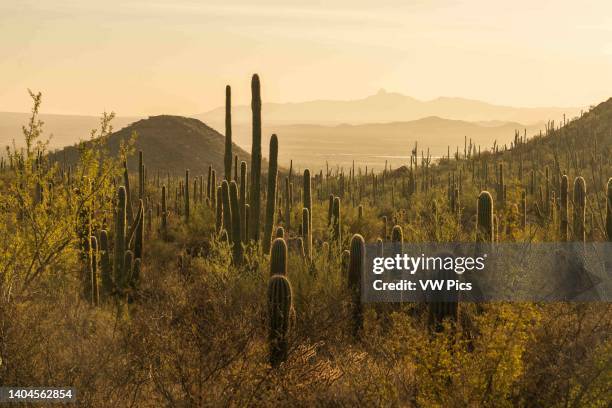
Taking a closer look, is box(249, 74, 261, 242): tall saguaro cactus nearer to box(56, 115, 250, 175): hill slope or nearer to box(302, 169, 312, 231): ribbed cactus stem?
box(302, 169, 312, 231): ribbed cactus stem

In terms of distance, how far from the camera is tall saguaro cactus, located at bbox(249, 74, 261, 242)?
18.5 m

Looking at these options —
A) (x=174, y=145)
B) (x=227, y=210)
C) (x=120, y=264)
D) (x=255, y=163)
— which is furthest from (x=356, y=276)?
(x=174, y=145)

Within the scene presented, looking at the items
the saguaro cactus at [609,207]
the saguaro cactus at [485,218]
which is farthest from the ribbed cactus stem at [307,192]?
the saguaro cactus at [609,207]

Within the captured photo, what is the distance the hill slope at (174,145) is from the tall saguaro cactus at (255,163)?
179ft

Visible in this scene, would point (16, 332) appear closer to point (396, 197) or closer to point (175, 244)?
point (175, 244)

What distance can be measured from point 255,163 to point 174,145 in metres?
63.4

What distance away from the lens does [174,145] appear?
80.4m

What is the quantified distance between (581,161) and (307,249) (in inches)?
1029

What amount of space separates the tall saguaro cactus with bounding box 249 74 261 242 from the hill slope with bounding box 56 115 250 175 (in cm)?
5460

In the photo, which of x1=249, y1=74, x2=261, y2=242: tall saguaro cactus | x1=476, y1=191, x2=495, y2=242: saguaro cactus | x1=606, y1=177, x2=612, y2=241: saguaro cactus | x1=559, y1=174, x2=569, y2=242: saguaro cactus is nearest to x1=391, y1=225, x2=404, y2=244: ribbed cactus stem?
x1=476, y1=191, x2=495, y2=242: saguaro cactus

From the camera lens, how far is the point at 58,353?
10.9 metres

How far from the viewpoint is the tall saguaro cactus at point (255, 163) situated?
18.5 m

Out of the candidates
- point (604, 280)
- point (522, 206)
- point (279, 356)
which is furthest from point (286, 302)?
point (522, 206)

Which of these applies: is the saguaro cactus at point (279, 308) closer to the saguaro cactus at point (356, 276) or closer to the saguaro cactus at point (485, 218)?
the saguaro cactus at point (356, 276)
